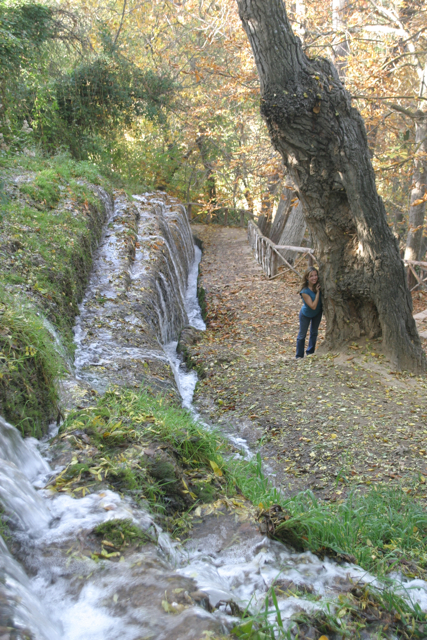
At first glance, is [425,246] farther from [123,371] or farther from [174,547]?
[174,547]

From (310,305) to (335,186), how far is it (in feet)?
6.15

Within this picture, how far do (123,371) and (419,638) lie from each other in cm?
393

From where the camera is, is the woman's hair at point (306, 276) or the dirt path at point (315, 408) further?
the woman's hair at point (306, 276)

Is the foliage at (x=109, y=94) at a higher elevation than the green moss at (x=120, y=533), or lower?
higher

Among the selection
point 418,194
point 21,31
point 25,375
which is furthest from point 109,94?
point 25,375

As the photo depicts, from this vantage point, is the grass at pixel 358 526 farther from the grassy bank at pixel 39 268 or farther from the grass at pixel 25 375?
the grassy bank at pixel 39 268

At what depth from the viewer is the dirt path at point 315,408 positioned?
4.37 m

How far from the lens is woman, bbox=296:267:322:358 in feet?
24.6

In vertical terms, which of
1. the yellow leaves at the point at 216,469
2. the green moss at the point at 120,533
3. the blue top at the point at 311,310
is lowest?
the yellow leaves at the point at 216,469

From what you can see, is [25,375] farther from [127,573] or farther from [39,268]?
[39,268]

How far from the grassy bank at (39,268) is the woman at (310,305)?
3.56 metres

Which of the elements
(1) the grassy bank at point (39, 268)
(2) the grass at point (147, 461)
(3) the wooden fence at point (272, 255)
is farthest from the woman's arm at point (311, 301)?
(3) the wooden fence at point (272, 255)

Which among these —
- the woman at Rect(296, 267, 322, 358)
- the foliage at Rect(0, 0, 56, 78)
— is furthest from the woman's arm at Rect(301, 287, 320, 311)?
the foliage at Rect(0, 0, 56, 78)

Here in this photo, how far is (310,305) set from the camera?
748cm
